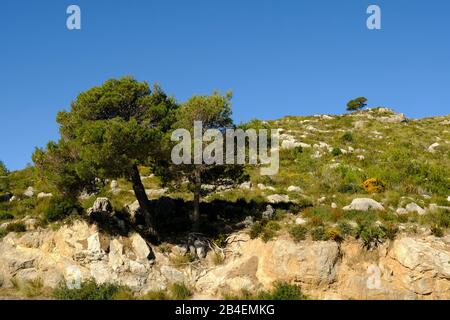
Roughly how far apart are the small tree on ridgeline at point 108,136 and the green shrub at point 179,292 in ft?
13.6

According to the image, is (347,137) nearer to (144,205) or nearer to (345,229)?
Answer: (345,229)

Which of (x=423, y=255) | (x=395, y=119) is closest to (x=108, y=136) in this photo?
(x=423, y=255)

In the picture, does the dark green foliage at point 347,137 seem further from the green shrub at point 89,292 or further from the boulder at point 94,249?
the green shrub at point 89,292

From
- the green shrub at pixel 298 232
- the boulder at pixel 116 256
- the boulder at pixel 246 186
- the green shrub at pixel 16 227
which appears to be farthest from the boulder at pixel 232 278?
the green shrub at pixel 16 227

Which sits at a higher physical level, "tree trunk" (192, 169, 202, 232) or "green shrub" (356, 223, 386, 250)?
"tree trunk" (192, 169, 202, 232)

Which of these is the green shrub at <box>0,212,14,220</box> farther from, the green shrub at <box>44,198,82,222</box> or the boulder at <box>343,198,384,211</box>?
the boulder at <box>343,198,384,211</box>

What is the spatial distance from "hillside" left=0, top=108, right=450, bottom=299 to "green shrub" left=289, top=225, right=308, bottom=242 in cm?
6

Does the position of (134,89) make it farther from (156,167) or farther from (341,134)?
(341,134)

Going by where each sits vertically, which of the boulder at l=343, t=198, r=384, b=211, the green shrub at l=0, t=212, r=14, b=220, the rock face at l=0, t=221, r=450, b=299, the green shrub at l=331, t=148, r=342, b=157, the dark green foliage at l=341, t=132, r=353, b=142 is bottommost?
the rock face at l=0, t=221, r=450, b=299

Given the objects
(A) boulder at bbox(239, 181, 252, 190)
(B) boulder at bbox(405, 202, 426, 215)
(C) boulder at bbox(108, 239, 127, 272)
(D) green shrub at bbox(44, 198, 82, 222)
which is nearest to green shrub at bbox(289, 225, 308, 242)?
(B) boulder at bbox(405, 202, 426, 215)

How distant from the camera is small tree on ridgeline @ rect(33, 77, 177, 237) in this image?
22.1 meters

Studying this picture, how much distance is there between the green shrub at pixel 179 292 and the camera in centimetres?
2134

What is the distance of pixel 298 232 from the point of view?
76.4ft
